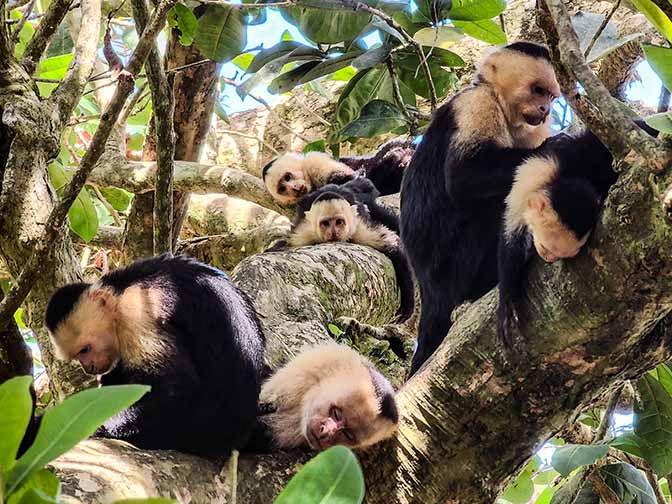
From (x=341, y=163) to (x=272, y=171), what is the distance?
2.36 ft

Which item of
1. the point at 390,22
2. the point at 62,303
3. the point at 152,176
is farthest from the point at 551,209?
the point at 152,176

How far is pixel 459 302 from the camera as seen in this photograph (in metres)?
3.53

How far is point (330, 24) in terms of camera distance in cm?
427

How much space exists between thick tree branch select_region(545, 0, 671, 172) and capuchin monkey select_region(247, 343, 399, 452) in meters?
1.13

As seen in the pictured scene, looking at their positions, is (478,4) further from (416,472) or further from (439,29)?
(416,472)

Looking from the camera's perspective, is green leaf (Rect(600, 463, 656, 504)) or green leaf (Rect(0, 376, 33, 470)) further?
green leaf (Rect(600, 463, 656, 504))

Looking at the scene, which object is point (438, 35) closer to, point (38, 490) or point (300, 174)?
point (38, 490)

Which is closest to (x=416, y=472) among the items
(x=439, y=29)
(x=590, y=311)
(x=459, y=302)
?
(x=590, y=311)

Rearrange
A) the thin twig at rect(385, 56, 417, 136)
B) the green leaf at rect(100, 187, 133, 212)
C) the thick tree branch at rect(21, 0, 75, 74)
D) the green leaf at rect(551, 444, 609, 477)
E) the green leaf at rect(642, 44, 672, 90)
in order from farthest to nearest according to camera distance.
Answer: the green leaf at rect(100, 187, 133, 212) → the thin twig at rect(385, 56, 417, 136) → the thick tree branch at rect(21, 0, 75, 74) → the green leaf at rect(551, 444, 609, 477) → the green leaf at rect(642, 44, 672, 90)

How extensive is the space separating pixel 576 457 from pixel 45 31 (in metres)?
2.77

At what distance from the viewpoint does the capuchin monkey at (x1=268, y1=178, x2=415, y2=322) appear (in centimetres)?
575

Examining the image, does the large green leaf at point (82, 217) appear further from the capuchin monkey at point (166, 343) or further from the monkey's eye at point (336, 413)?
the monkey's eye at point (336, 413)

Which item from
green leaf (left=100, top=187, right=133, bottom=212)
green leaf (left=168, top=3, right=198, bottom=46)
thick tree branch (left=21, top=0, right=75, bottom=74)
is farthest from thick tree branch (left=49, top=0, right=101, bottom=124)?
green leaf (left=100, top=187, right=133, bottom=212)

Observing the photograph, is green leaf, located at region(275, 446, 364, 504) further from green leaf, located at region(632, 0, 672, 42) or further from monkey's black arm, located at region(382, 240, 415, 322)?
monkey's black arm, located at region(382, 240, 415, 322)
